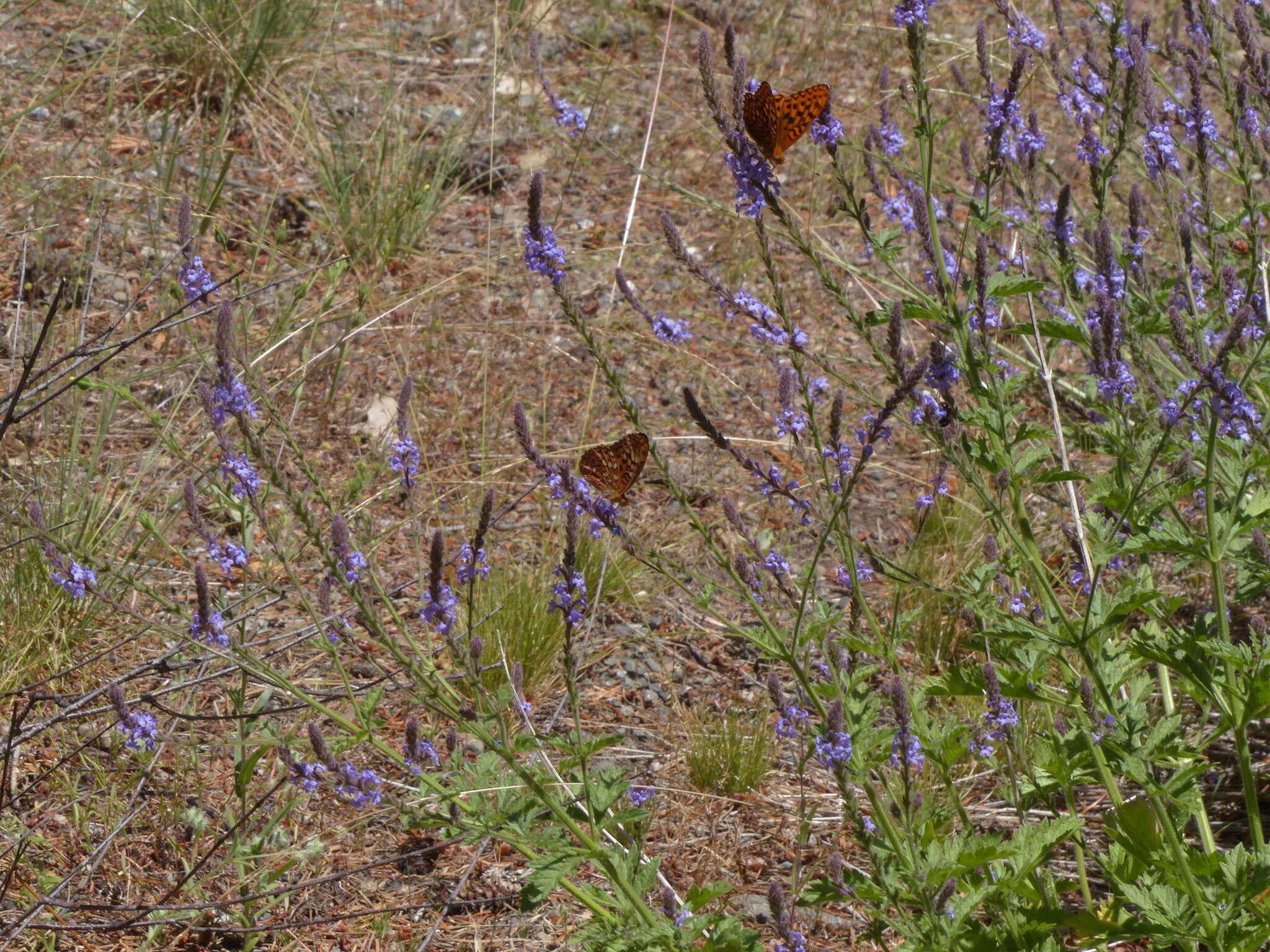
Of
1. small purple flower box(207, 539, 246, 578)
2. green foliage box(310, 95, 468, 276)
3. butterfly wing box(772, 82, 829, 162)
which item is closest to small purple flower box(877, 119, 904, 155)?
butterfly wing box(772, 82, 829, 162)

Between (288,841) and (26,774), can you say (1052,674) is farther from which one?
(26,774)

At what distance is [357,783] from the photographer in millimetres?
2662

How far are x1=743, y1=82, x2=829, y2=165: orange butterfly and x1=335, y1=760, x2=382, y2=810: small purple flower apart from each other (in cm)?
157

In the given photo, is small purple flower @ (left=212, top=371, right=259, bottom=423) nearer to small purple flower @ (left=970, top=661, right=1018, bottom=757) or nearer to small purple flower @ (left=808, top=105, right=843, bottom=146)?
small purple flower @ (left=808, top=105, right=843, bottom=146)

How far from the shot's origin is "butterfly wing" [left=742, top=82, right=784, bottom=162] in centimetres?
241

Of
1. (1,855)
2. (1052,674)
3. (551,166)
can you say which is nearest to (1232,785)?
(1052,674)

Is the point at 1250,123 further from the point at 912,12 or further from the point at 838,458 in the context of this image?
the point at 838,458

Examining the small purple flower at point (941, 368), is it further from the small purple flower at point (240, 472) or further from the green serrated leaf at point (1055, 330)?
the small purple flower at point (240, 472)

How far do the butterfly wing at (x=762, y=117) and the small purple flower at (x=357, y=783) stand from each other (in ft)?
5.16

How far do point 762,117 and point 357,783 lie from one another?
169 centimetres

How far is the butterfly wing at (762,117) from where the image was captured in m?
2.41

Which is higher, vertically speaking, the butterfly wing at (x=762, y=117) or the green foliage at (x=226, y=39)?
the butterfly wing at (x=762, y=117)

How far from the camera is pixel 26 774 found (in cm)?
349

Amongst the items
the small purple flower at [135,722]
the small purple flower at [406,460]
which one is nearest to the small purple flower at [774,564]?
the small purple flower at [406,460]
